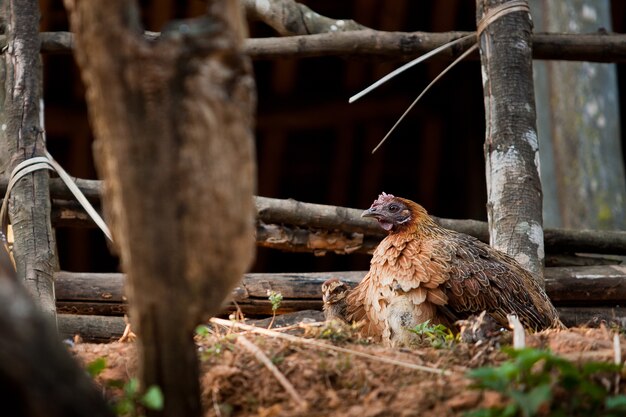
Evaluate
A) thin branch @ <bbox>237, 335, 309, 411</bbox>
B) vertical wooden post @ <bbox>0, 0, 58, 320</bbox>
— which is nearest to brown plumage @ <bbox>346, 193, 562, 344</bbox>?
thin branch @ <bbox>237, 335, 309, 411</bbox>

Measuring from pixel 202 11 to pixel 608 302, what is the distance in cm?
496

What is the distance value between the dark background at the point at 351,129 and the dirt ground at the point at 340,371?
20.1 ft

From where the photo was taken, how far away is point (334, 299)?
433 cm

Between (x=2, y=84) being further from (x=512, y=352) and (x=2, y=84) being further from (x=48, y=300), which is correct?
(x=512, y=352)

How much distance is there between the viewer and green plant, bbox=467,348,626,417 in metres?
2.17

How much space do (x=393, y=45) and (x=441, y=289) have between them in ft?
5.25

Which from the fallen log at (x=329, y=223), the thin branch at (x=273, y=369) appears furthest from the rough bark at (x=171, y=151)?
the fallen log at (x=329, y=223)

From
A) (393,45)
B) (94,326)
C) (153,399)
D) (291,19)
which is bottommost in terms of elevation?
(94,326)

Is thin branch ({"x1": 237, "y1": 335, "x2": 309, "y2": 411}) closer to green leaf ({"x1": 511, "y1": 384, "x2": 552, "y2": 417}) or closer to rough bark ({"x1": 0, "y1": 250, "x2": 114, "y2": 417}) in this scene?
green leaf ({"x1": 511, "y1": 384, "x2": 552, "y2": 417})

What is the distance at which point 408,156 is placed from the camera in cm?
1052

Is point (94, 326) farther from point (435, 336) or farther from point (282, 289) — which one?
point (435, 336)

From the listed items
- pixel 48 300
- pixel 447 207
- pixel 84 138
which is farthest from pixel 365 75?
pixel 48 300

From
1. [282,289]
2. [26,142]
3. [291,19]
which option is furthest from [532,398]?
[291,19]

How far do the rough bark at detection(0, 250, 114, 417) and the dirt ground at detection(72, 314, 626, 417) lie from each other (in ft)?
2.41
